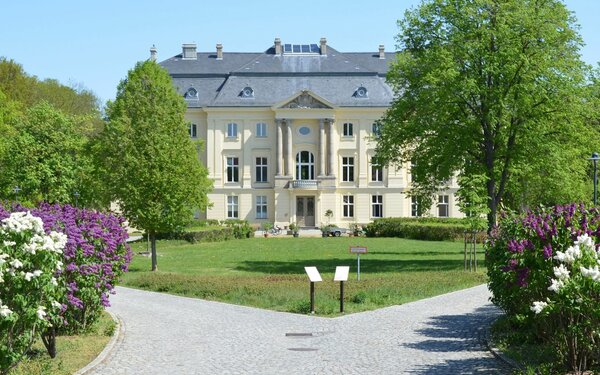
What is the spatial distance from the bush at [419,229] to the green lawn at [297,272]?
2297mm

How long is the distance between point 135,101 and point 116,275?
1739 cm

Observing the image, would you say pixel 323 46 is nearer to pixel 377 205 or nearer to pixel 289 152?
pixel 289 152

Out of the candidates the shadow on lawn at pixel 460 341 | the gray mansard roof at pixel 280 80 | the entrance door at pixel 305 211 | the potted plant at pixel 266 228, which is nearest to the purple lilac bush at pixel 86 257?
the shadow on lawn at pixel 460 341

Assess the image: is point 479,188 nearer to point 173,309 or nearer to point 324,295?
point 324,295

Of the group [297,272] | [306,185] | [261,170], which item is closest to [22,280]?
A: [297,272]

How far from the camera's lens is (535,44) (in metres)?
32.5

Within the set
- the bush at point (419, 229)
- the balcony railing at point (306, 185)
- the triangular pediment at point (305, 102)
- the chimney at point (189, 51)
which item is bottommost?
the bush at point (419, 229)

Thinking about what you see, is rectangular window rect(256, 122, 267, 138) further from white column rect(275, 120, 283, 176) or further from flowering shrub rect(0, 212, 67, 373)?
flowering shrub rect(0, 212, 67, 373)

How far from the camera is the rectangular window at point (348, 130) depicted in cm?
6950

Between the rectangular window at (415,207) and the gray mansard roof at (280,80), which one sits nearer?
the rectangular window at (415,207)

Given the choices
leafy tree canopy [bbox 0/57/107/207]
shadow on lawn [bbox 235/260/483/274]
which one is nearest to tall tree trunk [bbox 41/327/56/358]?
shadow on lawn [bbox 235/260/483/274]

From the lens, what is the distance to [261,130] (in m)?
69.6

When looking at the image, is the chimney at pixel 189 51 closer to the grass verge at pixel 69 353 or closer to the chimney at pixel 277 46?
the chimney at pixel 277 46

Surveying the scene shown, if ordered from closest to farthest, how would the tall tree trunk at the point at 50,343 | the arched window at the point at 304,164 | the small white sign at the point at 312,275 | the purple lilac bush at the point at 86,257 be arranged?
1. the tall tree trunk at the point at 50,343
2. the purple lilac bush at the point at 86,257
3. the small white sign at the point at 312,275
4. the arched window at the point at 304,164
